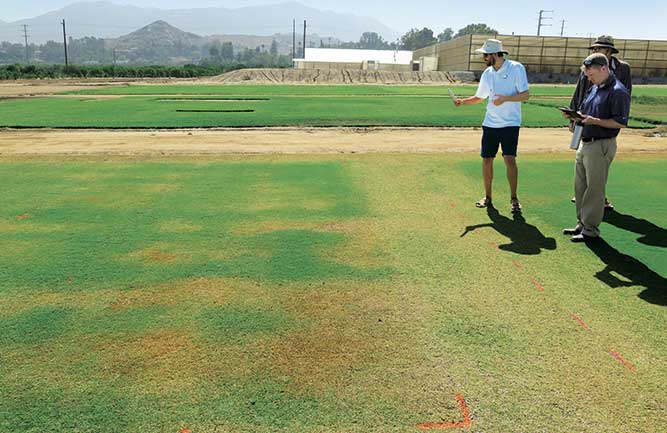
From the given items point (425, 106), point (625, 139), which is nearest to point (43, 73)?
point (425, 106)

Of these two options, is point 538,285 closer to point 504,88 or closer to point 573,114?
point 573,114

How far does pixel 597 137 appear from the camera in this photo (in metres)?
5.79

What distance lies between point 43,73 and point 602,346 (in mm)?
79915

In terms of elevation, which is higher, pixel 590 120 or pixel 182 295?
pixel 590 120

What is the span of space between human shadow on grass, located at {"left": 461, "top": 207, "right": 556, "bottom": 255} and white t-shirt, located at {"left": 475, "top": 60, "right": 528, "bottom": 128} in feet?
4.03

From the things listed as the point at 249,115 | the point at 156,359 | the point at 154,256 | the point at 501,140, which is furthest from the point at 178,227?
the point at 249,115

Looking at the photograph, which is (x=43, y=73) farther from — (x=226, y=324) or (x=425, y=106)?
(x=226, y=324)

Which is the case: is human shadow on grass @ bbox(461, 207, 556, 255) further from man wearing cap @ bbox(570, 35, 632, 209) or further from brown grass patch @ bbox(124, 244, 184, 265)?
brown grass patch @ bbox(124, 244, 184, 265)

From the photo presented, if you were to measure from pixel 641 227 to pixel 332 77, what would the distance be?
54595 mm

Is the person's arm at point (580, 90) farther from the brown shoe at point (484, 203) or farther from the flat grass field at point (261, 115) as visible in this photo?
the flat grass field at point (261, 115)

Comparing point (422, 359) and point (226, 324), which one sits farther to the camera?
point (226, 324)

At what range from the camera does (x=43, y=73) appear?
6975 centimetres

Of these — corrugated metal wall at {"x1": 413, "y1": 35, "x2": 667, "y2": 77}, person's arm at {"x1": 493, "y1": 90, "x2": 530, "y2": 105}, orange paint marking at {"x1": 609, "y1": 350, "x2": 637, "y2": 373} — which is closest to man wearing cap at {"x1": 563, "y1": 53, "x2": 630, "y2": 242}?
person's arm at {"x1": 493, "y1": 90, "x2": 530, "y2": 105}

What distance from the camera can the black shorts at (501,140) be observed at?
22.8 ft
